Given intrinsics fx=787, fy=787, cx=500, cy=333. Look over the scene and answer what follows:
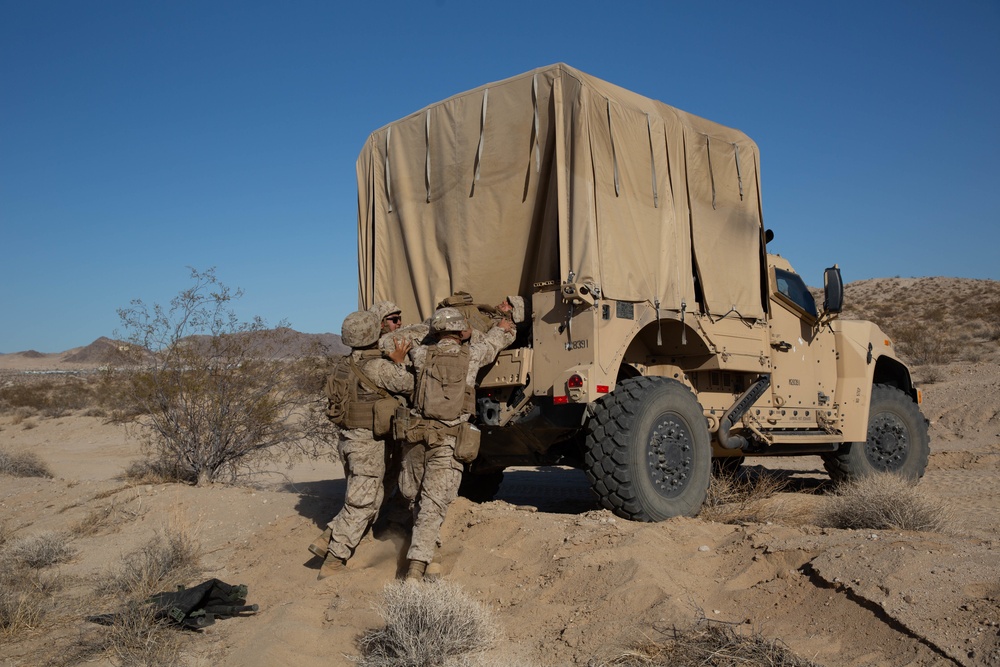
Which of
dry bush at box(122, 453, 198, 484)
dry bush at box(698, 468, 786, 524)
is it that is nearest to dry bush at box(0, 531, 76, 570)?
dry bush at box(122, 453, 198, 484)

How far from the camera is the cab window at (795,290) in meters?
8.16

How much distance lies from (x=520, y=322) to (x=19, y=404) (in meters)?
29.5

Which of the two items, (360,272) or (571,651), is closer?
(571,651)

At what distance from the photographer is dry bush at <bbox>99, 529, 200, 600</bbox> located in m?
5.48

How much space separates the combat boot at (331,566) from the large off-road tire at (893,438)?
18.8 ft

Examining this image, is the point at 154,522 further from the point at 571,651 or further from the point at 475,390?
the point at 571,651

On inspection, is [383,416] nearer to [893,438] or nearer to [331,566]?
[331,566]

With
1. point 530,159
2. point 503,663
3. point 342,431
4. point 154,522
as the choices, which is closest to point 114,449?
point 154,522

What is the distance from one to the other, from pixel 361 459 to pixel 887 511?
3.90 meters

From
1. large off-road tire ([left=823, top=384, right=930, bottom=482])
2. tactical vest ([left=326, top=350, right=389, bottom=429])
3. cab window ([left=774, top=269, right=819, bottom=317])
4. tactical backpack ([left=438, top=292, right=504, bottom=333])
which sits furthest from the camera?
large off-road tire ([left=823, top=384, right=930, bottom=482])

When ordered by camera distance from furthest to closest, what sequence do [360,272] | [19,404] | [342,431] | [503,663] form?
[19,404], [360,272], [342,431], [503,663]

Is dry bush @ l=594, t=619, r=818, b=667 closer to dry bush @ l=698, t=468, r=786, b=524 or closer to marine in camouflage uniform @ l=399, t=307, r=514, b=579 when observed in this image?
marine in camouflage uniform @ l=399, t=307, r=514, b=579

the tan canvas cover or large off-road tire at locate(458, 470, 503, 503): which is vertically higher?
the tan canvas cover

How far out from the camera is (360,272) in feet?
26.0
